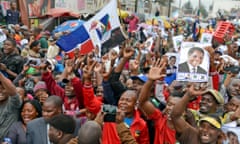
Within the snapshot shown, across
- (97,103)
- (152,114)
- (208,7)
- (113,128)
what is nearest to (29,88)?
(97,103)

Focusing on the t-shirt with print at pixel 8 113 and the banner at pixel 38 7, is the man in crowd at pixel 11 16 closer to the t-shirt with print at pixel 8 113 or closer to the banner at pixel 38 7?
the banner at pixel 38 7

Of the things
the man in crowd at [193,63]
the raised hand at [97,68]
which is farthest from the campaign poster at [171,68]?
the man in crowd at [193,63]

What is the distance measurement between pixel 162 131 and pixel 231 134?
2.19 feet

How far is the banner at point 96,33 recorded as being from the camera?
607cm

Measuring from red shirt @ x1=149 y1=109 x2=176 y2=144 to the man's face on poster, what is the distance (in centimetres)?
64

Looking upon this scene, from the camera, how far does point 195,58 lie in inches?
173

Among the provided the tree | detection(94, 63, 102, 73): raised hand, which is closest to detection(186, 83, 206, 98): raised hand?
detection(94, 63, 102, 73): raised hand

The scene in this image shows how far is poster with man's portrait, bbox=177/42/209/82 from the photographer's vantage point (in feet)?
14.0

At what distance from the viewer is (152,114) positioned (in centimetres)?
411

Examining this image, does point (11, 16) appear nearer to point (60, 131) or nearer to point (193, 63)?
point (193, 63)

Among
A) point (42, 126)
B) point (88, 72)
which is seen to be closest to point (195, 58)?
point (88, 72)

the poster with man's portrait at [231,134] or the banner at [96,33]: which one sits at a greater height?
the banner at [96,33]

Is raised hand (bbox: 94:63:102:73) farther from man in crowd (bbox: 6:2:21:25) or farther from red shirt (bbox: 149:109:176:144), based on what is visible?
man in crowd (bbox: 6:2:21:25)

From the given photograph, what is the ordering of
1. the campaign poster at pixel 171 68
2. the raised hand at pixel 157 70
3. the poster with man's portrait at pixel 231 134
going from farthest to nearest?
the campaign poster at pixel 171 68 < the raised hand at pixel 157 70 < the poster with man's portrait at pixel 231 134
